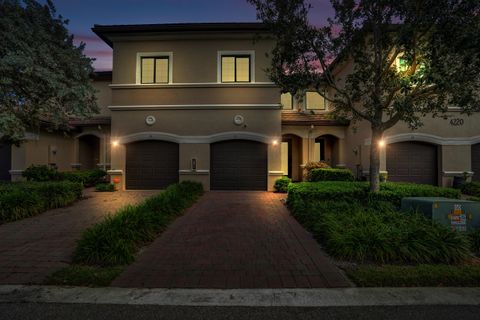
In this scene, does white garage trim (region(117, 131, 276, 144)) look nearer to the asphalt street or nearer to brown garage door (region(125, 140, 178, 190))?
brown garage door (region(125, 140, 178, 190))

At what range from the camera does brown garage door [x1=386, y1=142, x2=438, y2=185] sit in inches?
552

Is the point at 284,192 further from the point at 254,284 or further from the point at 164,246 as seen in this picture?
the point at 254,284

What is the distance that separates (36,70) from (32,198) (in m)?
4.07

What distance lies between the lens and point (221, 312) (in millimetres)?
3359

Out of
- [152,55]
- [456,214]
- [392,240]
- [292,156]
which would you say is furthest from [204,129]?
[456,214]

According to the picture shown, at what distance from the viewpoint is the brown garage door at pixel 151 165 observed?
47.4 ft

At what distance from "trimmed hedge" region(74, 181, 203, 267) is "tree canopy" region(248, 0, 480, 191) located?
5.53m

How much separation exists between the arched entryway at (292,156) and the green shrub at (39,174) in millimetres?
13653

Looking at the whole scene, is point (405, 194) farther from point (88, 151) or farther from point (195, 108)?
point (88, 151)

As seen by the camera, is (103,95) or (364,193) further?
(103,95)

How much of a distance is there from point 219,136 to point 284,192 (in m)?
4.39

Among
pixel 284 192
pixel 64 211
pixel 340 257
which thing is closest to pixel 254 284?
pixel 340 257

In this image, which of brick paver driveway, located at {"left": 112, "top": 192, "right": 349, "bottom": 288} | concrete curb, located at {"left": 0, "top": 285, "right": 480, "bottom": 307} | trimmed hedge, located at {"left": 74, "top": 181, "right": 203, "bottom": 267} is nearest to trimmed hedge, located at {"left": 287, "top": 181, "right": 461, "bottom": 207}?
brick paver driveway, located at {"left": 112, "top": 192, "right": 349, "bottom": 288}

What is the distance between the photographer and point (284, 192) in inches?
534
